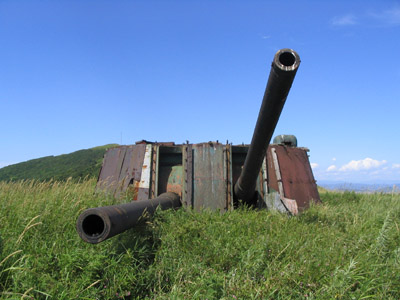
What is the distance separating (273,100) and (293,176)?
12.4ft

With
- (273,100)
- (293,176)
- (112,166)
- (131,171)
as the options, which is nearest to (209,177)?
(131,171)

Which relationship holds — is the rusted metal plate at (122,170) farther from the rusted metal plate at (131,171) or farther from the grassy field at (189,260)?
the grassy field at (189,260)

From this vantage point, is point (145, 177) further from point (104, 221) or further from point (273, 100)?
point (273, 100)

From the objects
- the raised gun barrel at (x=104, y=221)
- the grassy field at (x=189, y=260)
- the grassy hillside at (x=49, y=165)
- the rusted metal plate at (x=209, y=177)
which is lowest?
the grassy field at (x=189, y=260)

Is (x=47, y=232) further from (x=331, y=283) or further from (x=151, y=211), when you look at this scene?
(x=331, y=283)

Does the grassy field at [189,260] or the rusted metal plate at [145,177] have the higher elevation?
the rusted metal plate at [145,177]

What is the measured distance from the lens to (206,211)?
5469mm

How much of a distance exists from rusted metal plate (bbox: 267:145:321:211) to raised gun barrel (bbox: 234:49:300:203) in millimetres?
1774

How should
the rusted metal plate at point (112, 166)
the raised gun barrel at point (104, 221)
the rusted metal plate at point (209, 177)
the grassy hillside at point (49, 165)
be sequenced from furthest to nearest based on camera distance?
the grassy hillside at point (49, 165)
the rusted metal plate at point (112, 166)
the rusted metal plate at point (209, 177)
the raised gun barrel at point (104, 221)

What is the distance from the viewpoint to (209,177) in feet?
19.6

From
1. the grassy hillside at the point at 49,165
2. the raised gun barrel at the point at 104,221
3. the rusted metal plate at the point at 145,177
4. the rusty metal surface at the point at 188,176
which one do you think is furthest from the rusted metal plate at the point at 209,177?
the grassy hillside at the point at 49,165

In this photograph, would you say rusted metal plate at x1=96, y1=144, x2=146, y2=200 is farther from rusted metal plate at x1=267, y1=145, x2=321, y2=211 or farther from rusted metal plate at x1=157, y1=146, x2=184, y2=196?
rusted metal plate at x1=267, y1=145, x2=321, y2=211

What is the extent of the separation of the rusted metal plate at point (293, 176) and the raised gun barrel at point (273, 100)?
5.82 ft

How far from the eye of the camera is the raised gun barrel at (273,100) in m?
2.69
